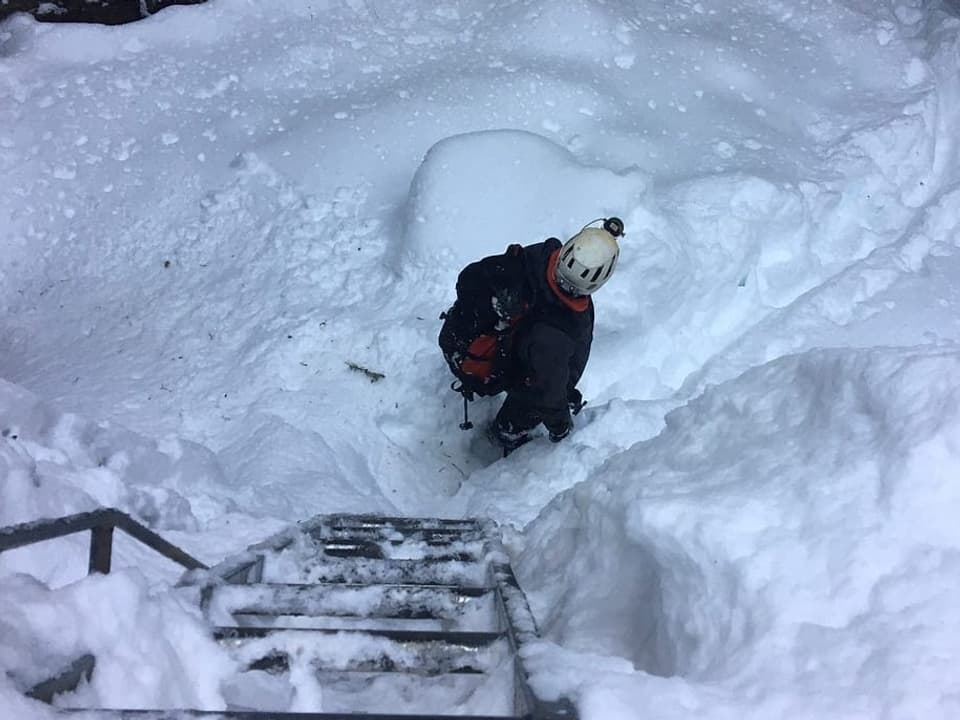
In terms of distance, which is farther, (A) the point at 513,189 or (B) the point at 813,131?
(B) the point at 813,131

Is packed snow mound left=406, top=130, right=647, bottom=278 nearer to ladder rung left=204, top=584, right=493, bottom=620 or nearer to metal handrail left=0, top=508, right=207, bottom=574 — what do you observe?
ladder rung left=204, top=584, right=493, bottom=620

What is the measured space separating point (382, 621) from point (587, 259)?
195cm

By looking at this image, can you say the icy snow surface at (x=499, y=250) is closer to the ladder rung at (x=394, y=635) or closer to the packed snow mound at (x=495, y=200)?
the packed snow mound at (x=495, y=200)

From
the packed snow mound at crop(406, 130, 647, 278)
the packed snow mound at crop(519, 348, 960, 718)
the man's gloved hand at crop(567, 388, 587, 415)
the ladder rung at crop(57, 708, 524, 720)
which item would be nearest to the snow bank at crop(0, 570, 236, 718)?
the ladder rung at crop(57, 708, 524, 720)

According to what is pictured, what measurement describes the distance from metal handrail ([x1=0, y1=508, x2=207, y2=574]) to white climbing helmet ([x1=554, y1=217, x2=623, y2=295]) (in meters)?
2.18

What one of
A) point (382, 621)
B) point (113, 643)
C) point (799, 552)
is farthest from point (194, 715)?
point (799, 552)

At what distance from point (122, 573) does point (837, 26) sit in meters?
7.10

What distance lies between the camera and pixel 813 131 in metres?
6.32

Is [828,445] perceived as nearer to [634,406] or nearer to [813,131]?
[634,406]

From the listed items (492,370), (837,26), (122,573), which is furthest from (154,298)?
(837,26)

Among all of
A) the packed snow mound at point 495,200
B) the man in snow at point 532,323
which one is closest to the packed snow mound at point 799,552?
the man in snow at point 532,323

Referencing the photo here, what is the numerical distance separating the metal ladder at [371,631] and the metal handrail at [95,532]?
0.17 m

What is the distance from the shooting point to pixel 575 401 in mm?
4812

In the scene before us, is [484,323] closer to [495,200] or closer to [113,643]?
[495,200]
